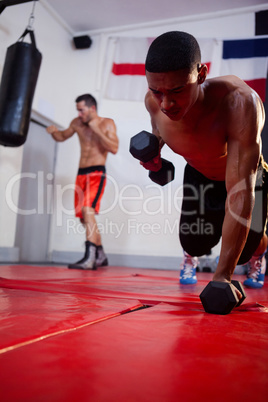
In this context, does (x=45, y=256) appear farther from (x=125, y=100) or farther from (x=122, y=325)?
(x=122, y=325)

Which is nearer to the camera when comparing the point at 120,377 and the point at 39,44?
the point at 120,377

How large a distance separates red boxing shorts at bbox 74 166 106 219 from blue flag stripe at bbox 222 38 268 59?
2.06 meters

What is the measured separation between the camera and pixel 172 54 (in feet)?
3.52

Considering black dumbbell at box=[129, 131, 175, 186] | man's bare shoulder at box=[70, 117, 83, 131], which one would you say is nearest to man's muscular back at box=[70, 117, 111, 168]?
man's bare shoulder at box=[70, 117, 83, 131]

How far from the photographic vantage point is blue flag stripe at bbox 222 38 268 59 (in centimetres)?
421

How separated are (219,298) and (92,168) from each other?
2724mm

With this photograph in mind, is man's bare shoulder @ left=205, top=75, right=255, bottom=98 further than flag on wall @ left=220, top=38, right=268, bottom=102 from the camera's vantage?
No

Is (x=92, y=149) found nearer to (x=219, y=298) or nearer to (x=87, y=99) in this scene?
(x=87, y=99)

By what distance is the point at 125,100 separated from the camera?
182 inches

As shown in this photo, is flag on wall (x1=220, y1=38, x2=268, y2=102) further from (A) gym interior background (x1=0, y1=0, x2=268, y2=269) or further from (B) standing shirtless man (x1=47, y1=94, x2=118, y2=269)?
(B) standing shirtless man (x1=47, y1=94, x2=118, y2=269)

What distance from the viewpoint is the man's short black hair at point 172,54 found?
3.51ft

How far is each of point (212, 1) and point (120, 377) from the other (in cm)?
477

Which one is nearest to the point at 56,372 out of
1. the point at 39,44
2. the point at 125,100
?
the point at 125,100

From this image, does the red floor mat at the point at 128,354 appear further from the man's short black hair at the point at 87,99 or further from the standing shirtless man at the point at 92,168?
the man's short black hair at the point at 87,99
